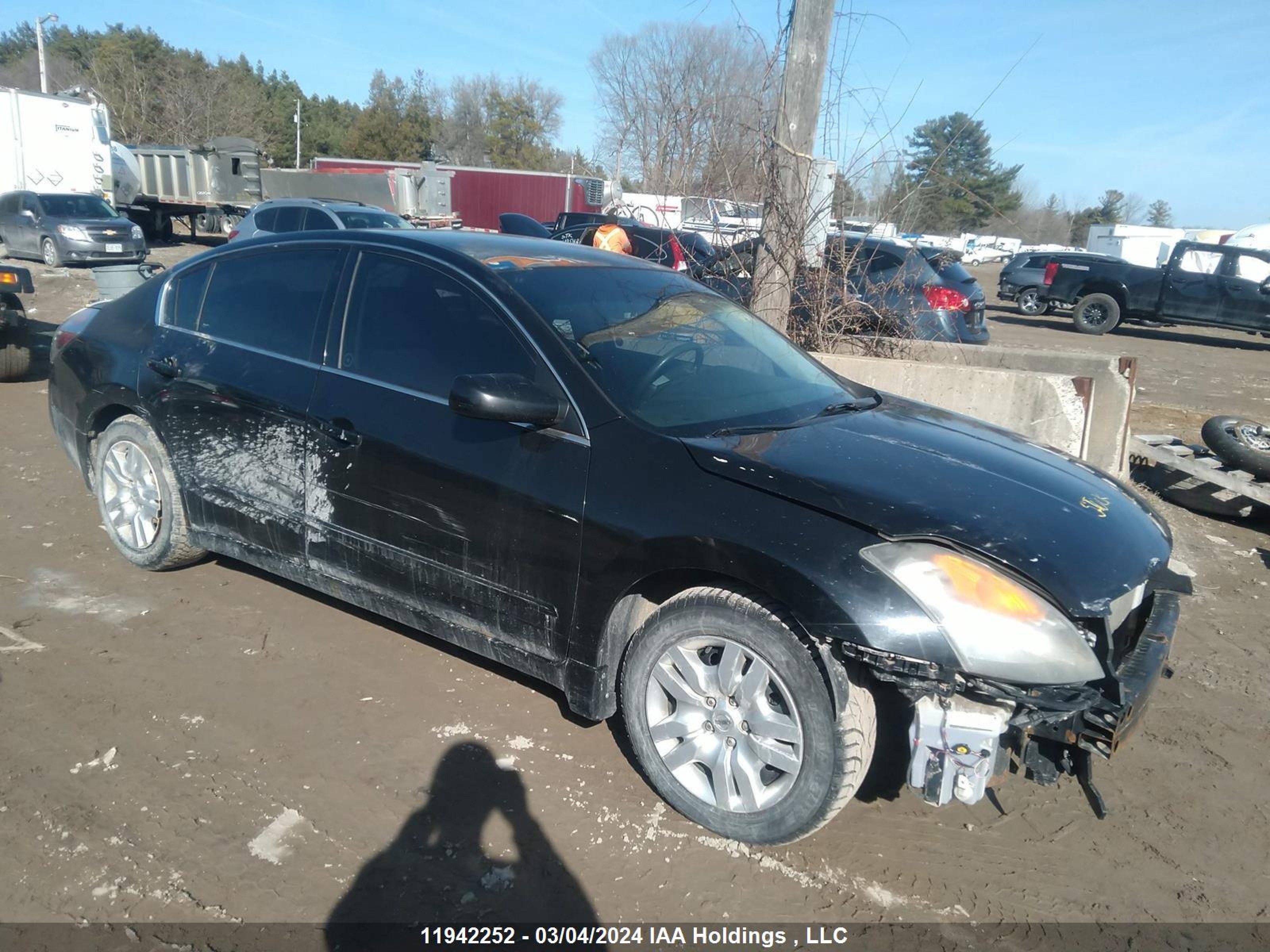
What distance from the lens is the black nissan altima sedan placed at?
8.43 feet

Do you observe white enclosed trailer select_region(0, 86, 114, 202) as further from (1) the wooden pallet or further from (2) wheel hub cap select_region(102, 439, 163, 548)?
(1) the wooden pallet

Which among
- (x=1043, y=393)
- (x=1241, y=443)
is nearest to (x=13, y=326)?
(x=1043, y=393)

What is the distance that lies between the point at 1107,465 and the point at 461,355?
→ 4.76m

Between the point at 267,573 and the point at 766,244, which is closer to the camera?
the point at 267,573

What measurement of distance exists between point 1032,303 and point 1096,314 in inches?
109

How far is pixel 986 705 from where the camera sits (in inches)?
99.7

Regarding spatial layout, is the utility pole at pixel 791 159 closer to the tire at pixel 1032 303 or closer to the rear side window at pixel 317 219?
the rear side window at pixel 317 219

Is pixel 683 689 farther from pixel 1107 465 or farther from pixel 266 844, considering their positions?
pixel 1107 465

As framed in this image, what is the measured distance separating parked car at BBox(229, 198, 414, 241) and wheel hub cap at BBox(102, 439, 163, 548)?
10970mm

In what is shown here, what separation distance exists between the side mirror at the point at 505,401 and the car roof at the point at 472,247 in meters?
0.64

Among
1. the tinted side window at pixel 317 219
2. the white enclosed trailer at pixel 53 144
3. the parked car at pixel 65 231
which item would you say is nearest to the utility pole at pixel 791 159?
the tinted side window at pixel 317 219

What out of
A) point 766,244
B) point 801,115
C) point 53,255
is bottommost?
point 53,255

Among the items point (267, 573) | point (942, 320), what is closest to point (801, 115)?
point (942, 320)

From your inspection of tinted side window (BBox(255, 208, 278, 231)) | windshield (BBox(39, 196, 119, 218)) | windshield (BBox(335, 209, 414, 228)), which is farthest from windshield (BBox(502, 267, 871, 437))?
windshield (BBox(39, 196, 119, 218))
